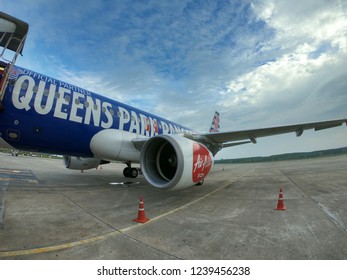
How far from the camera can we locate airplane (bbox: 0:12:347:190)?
5.59 m

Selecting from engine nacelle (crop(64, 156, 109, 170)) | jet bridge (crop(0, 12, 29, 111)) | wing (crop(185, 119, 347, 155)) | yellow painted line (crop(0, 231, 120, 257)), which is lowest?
yellow painted line (crop(0, 231, 120, 257))

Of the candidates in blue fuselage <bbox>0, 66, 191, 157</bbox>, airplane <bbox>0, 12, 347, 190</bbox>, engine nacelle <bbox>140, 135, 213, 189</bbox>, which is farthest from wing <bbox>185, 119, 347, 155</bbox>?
blue fuselage <bbox>0, 66, 191, 157</bbox>

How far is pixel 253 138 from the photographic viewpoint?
837 cm

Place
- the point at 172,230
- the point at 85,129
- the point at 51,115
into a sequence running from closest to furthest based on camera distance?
1. the point at 172,230
2. the point at 51,115
3. the point at 85,129

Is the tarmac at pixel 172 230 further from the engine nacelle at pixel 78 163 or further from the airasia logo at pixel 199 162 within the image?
the engine nacelle at pixel 78 163

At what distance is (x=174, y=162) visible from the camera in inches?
272

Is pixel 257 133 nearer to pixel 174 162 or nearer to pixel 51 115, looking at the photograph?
pixel 174 162

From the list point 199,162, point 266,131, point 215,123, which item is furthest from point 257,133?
point 215,123

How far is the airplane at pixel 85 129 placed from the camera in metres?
5.59

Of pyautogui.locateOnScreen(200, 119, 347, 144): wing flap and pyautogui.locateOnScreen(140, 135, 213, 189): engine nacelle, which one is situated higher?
pyautogui.locateOnScreen(200, 119, 347, 144): wing flap

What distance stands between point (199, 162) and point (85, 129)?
404 centimetres

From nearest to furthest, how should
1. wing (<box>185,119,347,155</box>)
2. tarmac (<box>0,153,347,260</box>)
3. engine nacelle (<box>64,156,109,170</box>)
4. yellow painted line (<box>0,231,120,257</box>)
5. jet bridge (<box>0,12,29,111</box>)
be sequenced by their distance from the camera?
yellow painted line (<box>0,231,120,257</box>), tarmac (<box>0,153,347,260</box>), jet bridge (<box>0,12,29,111</box>), wing (<box>185,119,347,155</box>), engine nacelle (<box>64,156,109,170</box>)

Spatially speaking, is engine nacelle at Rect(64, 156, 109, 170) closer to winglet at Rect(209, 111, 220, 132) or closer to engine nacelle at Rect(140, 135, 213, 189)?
engine nacelle at Rect(140, 135, 213, 189)

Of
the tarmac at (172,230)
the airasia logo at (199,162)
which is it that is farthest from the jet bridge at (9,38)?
the airasia logo at (199,162)
